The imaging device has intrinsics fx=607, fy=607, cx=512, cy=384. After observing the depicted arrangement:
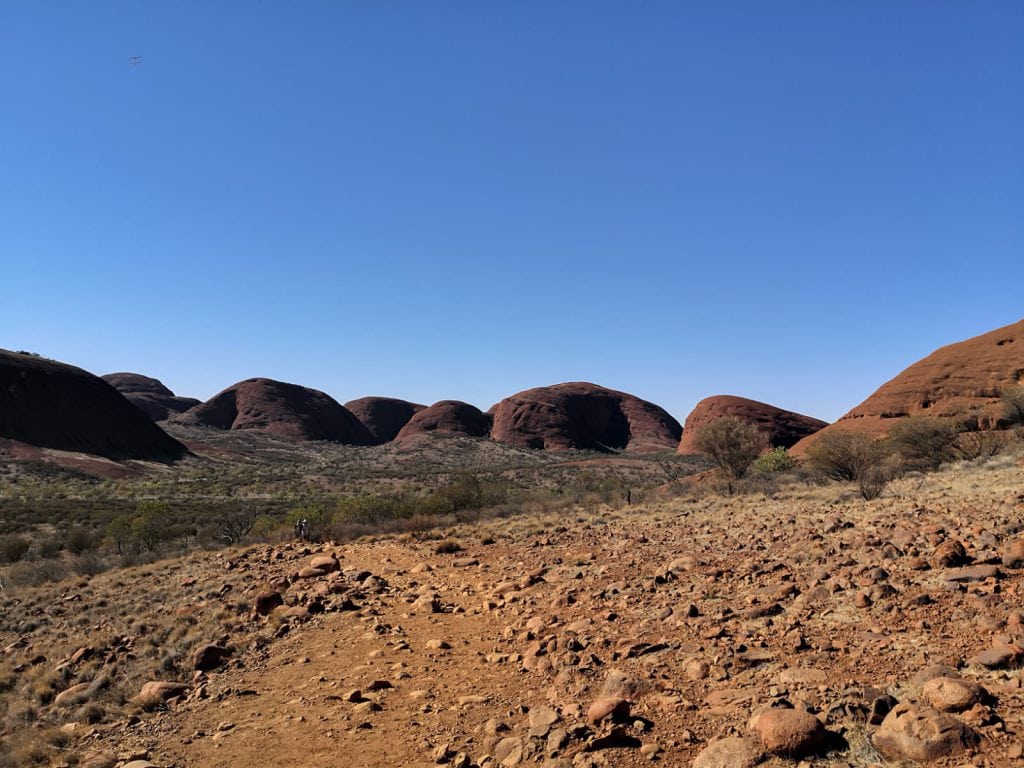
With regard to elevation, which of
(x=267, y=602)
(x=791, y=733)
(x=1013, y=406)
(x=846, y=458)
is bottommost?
(x=267, y=602)

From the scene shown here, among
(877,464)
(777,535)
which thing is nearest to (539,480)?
(877,464)

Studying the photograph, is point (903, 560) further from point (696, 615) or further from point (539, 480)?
point (539, 480)

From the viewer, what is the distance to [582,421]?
349ft

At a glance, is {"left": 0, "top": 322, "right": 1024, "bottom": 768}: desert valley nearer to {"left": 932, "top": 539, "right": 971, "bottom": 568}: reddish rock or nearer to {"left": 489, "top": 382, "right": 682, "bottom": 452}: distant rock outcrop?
{"left": 932, "top": 539, "right": 971, "bottom": 568}: reddish rock

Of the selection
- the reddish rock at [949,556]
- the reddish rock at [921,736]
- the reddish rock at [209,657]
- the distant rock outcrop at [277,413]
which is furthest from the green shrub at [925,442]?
the distant rock outcrop at [277,413]

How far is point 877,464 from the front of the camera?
21.0 meters

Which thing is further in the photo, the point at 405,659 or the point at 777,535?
the point at 777,535

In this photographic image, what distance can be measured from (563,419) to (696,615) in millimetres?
95265

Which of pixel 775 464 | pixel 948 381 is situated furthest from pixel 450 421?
pixel 775 464

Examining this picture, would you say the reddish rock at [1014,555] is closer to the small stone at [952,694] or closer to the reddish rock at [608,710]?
the small stone at [952,694]

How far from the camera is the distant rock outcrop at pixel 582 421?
9894cm

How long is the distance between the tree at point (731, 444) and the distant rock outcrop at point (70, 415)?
190 feet

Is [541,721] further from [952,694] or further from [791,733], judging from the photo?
[952,694]

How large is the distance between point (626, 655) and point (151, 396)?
137m
